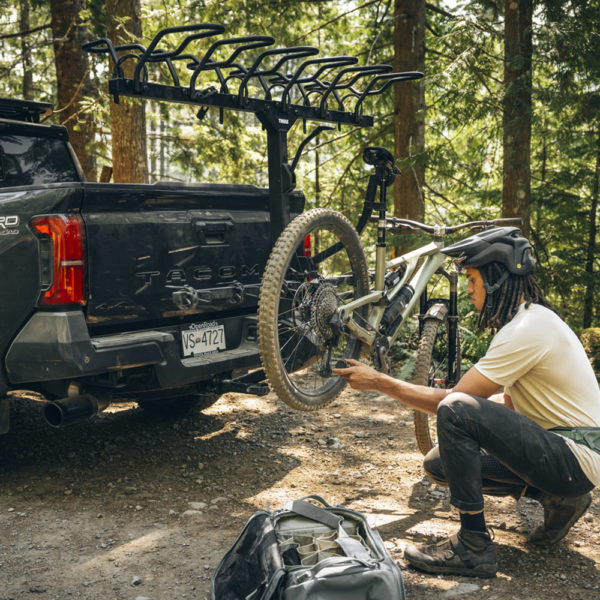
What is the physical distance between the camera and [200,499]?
13.3 feet

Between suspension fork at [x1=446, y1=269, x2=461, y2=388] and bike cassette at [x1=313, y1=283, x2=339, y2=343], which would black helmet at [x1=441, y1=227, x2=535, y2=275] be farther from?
suspension fork at [x1=446, y1=269, x2=461, y2=388]

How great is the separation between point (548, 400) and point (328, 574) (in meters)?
1.45

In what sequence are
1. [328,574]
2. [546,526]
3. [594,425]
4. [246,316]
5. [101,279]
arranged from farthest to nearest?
[246,316], [101,279], [546,526], [594,425], [328,574]

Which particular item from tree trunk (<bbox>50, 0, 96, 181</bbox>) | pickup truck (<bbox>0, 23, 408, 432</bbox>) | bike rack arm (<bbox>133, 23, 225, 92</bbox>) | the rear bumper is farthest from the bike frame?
tree trunk (<bbox>50, 0, 96, 181</bbox>)

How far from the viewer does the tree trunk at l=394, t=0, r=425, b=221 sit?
8.59 metres

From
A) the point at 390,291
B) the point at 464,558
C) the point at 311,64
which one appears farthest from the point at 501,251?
the point at 311,64

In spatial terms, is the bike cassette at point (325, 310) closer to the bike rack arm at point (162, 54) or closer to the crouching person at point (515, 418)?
the crouching person at point (515, 418)

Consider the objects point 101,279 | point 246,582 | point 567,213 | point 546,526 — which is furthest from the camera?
point 567,213

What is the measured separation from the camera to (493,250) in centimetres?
329

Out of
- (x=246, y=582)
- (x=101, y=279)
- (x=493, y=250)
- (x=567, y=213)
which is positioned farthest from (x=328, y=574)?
(x=567, y=213)

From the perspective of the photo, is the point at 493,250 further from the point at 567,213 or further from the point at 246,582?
the point at 567,213

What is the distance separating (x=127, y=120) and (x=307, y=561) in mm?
6654

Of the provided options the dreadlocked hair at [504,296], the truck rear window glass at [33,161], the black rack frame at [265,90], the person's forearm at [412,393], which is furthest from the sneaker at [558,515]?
the truck rear window glass at [33,161]

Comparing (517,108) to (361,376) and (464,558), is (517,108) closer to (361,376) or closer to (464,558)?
(361,376)
